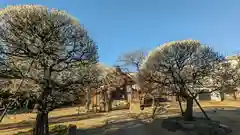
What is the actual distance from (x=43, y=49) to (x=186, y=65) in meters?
7.58

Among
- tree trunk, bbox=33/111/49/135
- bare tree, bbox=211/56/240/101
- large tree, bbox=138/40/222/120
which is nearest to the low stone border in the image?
large tree, bbox=138/40/222/120

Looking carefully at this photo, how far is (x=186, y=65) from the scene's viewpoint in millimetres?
11984

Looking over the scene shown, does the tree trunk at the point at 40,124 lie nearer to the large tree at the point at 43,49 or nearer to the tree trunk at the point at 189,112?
the large tree at the point at 43,49

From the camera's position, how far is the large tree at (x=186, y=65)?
1174 cm

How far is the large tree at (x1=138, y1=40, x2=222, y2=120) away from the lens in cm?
1174

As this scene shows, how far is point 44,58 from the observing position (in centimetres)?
764

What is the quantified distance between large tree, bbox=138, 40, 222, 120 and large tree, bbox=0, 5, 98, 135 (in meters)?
4.99

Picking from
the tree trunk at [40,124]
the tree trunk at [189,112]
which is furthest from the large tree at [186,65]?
the tree trunk at [40,124]

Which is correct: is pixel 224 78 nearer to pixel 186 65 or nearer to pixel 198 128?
pixel 186 65

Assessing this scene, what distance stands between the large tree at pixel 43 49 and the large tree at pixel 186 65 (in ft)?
16.4

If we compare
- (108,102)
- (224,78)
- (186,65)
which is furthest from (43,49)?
(108,102)

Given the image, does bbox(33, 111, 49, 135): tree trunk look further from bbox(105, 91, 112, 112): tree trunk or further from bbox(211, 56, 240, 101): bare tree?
bbox(105, 91, 112, 112): tree trunk

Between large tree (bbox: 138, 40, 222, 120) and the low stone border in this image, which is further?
large tree (bbox: 138, 40, 222, 120)

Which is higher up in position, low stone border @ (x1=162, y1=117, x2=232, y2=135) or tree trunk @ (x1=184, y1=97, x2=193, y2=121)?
tree trunk @ (x1=184, y1=97, x2=193, y2=121)
